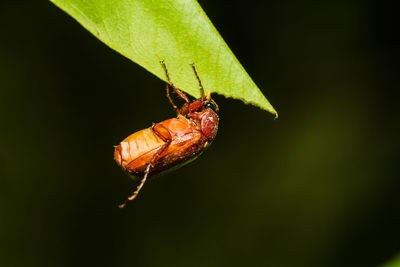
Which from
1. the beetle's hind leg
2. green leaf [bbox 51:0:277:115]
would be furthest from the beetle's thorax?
green leaf [bbox 51:0:277:115]

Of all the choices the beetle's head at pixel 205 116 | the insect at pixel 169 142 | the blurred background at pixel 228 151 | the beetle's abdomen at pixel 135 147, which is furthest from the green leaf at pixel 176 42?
the blurred background at pixel 228 151

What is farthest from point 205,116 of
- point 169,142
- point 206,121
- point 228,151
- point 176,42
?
point 228,151

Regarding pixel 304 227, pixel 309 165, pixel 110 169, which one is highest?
pixel 110 169

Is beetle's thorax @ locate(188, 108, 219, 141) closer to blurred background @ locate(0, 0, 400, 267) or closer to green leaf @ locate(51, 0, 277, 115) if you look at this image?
blurred background @ locate(0, 0, 400, 267)

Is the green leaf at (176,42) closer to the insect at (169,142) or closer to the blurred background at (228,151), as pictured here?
the insect at (169,142)

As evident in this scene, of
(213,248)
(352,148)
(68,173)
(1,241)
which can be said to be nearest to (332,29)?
(352,148)

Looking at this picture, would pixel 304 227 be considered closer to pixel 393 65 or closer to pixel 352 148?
pixel 352 148
